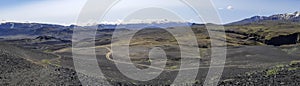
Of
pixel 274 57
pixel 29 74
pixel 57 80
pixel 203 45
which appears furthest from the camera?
pixel 203 45

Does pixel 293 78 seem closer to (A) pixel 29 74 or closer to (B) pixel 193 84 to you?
(B) pixel 193 84

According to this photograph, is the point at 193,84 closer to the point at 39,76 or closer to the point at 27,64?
the point at 39,76

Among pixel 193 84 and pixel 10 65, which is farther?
pixel 10 65

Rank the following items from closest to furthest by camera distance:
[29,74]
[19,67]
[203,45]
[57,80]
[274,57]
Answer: [57,80] < [29,74] < [19,67] < [274,57] < [203,45]

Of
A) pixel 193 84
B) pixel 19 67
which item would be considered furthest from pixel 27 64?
pixel 193 84

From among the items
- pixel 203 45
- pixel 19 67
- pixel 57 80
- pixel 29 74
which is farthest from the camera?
pixel 203 45

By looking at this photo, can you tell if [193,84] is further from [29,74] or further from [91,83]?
[29,74]

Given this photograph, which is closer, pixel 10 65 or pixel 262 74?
pixel 262 74

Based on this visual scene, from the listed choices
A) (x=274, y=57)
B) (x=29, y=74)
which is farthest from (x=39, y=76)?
(x=274, y=57)
